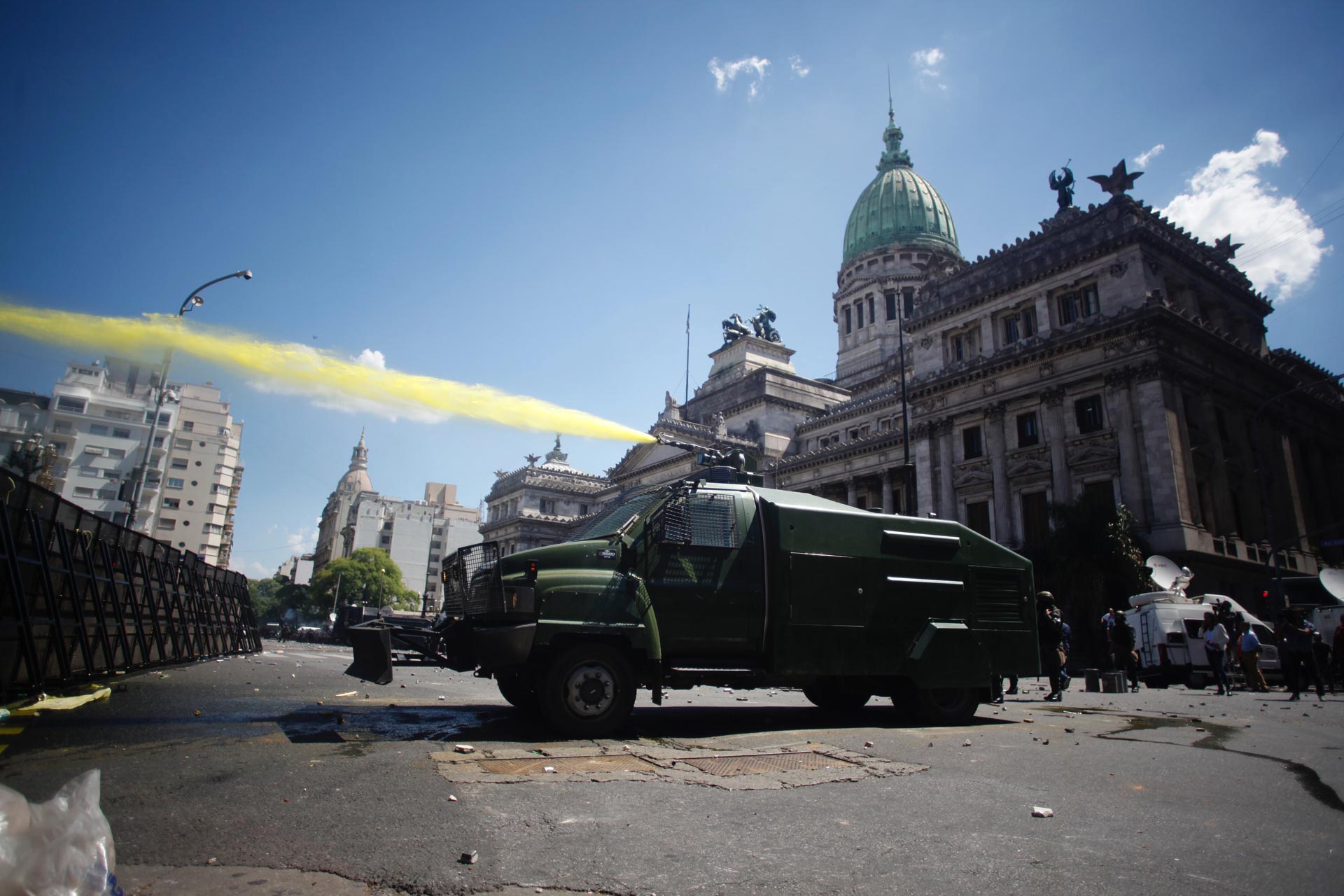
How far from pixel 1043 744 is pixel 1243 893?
4.67m

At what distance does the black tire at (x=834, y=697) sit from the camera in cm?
985

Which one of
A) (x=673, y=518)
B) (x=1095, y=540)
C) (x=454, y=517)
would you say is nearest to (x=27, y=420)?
(x=673, y=518)

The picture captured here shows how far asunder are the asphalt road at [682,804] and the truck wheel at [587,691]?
0.96ft

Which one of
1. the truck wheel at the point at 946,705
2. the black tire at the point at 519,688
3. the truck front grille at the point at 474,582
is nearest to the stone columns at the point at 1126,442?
the truck wheel at the point at 946,705

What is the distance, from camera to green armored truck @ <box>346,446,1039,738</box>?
23.5 feet

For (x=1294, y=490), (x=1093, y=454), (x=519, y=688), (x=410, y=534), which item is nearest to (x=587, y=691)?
(x=519, y=688)

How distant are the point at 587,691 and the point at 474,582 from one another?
1.68m

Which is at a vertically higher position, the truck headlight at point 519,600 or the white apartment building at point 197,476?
the white apartment building at point 197,476

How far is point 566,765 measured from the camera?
5.70 meters

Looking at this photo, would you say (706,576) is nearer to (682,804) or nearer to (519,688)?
(519,688)

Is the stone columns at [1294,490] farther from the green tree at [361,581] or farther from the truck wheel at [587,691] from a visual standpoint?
the green tree at [361,581]

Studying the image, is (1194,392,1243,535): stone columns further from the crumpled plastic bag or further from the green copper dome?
the green copper dome

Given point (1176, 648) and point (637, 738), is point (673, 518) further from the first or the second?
point (1176, 648)

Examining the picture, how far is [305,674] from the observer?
15.9 metres
